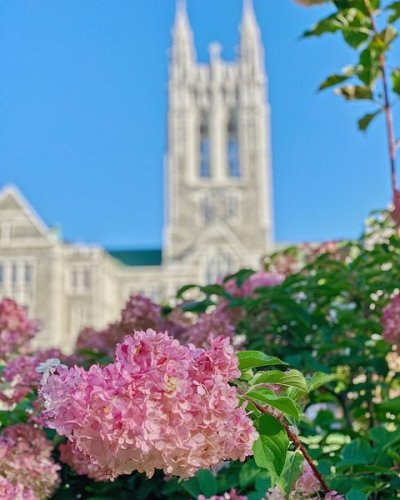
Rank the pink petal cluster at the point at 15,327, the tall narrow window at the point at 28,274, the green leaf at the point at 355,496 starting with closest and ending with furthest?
1. the green leaf at the point at 355,496
2. the pink petal cluster at the point at 15,327
3. the tall narrow window at the point at 28,274

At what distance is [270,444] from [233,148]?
1559 inches

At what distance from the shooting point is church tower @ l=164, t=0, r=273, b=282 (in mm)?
35562

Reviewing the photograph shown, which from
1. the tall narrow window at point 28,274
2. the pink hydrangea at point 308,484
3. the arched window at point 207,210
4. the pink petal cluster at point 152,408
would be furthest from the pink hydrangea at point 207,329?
the arched window at point 207,210

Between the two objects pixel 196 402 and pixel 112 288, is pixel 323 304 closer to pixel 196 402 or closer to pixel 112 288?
pixel 196 402

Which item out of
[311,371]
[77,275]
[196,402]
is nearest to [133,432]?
[196,402]

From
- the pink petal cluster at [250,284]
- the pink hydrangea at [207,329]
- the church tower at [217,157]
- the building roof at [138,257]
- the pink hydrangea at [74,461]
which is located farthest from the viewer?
the building roof at [138,257]

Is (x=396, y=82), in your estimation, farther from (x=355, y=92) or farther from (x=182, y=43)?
(x=182, y=43)

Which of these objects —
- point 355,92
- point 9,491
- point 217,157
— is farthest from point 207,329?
point 217,157

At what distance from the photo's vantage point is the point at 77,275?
3366 centimetres

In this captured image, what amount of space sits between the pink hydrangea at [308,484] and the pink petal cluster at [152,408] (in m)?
0.34

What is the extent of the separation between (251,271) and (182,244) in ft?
113

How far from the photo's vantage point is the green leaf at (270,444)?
3.41 feet

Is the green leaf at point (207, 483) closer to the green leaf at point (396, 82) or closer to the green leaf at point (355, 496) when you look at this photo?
the green leaf at point (355, 496)

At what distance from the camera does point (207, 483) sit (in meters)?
1.50
